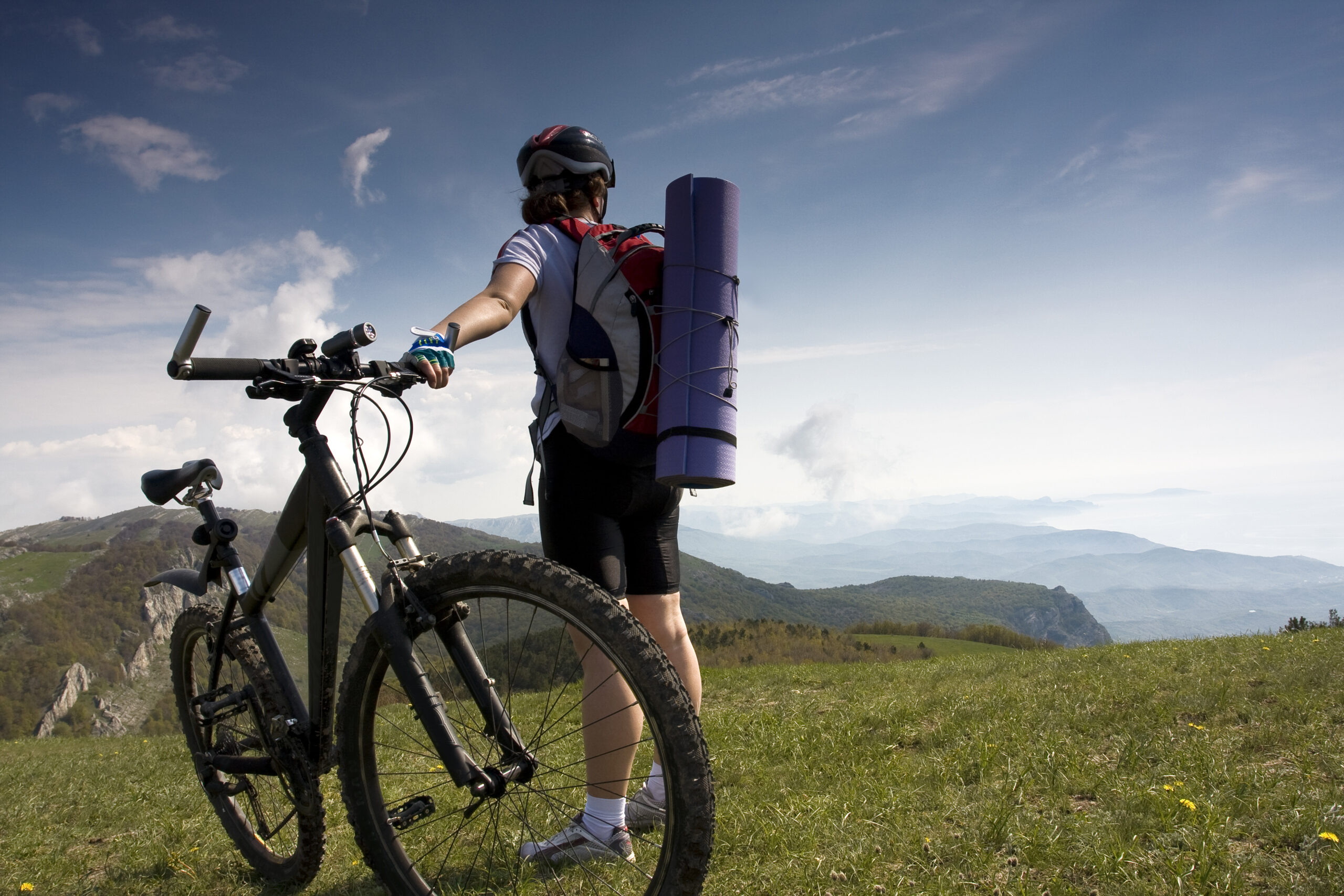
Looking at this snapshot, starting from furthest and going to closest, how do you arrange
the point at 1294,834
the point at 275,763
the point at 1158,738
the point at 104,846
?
the point at 104,846 < the point at 1158,738 < the point at 275,763 < the point at 1294,834

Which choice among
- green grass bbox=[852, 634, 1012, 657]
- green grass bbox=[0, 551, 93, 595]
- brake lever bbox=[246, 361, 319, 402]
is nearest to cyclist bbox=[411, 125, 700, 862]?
brake lever bbox=[246, 361, 319, 402]

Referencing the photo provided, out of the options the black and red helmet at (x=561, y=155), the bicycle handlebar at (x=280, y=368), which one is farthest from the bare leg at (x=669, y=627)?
the black and red helmet at (x=561, y=155)

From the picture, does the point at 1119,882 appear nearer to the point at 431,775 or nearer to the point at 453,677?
the point at 453,677

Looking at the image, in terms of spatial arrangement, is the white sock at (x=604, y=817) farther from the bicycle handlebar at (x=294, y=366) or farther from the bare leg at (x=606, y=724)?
the bicycle handlebar at (x=294, y=366)

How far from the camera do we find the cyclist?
2.48 metres

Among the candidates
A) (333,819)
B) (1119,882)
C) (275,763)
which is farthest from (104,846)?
(1119,882)

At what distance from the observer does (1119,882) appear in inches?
92.0

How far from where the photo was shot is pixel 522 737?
2.37m

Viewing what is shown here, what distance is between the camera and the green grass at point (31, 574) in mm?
185375

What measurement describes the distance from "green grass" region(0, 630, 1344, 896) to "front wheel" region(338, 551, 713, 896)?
22.0 inches

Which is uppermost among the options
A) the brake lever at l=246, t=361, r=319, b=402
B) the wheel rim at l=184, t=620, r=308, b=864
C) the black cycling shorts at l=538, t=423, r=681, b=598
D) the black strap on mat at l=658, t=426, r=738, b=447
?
the brake lever at l=246, t=361, r=319, b=402

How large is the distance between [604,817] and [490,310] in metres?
1.93

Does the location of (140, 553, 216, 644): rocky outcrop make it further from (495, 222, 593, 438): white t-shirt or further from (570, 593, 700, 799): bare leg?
(495, 222, 593, 438): white t-shirt

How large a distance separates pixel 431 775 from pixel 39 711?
670ft
